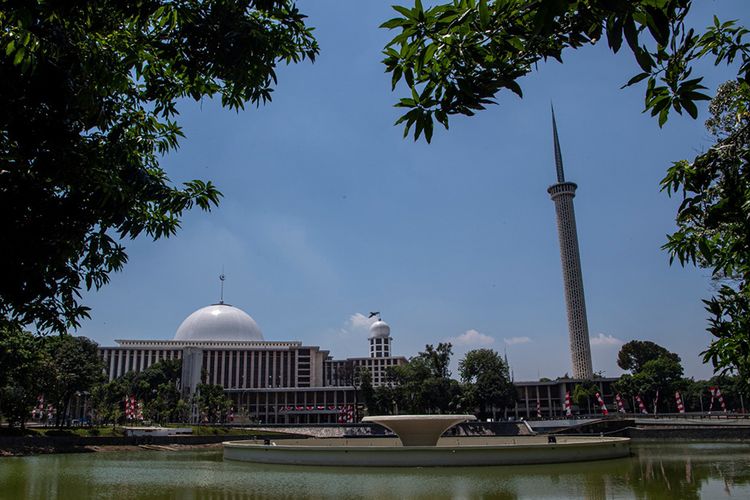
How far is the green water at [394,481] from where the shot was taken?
18.3m

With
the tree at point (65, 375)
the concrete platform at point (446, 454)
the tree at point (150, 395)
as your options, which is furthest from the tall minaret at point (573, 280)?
the tree at point (65, 375)

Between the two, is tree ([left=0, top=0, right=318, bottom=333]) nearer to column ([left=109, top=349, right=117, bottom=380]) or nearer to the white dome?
the white dome

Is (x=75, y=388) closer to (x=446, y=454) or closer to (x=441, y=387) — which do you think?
(x=441, y=387)

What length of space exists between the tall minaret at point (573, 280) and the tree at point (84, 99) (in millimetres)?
97295

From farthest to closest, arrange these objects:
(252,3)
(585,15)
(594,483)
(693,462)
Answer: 1. (693,462)
2. (594,483)
3. (252,3)
4. (585,15)

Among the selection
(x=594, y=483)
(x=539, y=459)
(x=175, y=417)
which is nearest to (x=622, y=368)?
(x=175, y=417)

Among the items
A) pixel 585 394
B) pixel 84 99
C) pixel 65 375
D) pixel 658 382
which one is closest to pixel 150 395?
pixel 65 375

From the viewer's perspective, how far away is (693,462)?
27.2 metres

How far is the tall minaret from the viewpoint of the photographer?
96125 millimetres

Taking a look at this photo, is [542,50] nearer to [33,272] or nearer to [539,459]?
[33,272]

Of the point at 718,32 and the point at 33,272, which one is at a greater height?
the point at 718,32

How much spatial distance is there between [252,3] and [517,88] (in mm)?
3531

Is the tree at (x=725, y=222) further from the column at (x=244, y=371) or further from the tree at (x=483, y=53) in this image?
the column at (x=244, y=371)

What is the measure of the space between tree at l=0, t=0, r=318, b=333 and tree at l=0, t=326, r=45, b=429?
3527 cm
